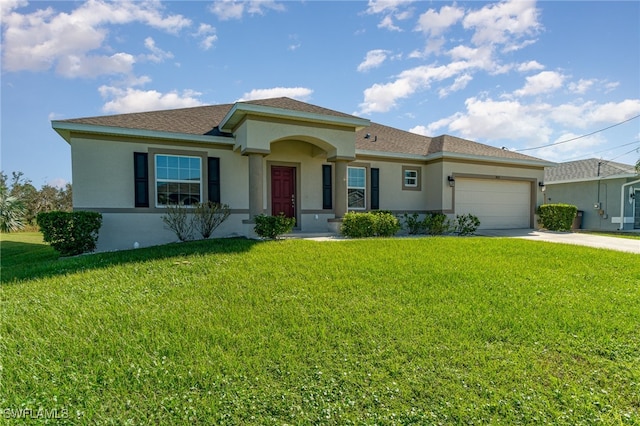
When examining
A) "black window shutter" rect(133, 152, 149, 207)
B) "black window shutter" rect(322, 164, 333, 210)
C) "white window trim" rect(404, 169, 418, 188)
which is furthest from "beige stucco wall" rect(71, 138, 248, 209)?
"white window trim" rect(404, 169, 418, 188)

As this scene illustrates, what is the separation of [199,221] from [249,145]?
313 centimetres

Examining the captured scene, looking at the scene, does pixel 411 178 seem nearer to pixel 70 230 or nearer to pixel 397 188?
pixel 397 188

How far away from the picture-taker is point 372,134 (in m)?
15.1

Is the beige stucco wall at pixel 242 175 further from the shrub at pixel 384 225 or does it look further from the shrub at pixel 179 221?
the shrub at pixel 384 225

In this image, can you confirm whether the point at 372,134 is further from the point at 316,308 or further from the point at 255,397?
the point at 255,397

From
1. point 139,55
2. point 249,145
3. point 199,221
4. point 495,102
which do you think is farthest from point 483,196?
point 139,55

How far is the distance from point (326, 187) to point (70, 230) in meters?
8.16

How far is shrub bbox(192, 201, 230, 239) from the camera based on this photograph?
10.5 m

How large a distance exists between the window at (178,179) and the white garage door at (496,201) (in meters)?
10.6

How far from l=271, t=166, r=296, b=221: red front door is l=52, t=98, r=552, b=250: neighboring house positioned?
38 mm

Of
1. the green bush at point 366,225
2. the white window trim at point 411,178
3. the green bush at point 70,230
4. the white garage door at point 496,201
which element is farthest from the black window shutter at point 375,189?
the green bush at point 70,230

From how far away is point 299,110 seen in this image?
10.2m

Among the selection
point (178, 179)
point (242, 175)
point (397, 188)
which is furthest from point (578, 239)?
point (178, 179)

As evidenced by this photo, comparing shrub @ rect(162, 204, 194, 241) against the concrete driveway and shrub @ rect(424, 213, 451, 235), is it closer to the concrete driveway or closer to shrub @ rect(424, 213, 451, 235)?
shrub @ rect(424, 213, 451, 235)
